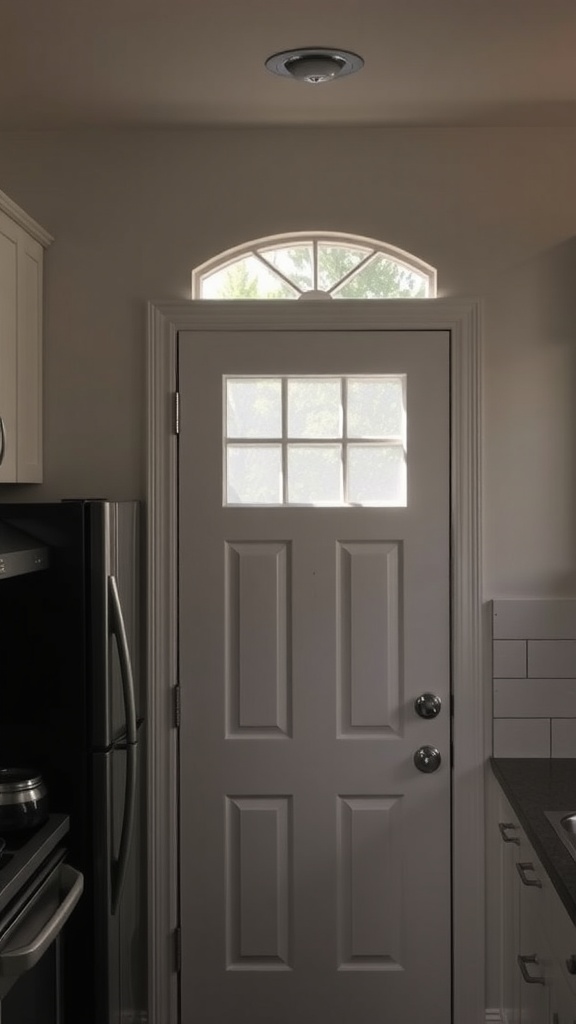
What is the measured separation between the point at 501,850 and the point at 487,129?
6.30ft

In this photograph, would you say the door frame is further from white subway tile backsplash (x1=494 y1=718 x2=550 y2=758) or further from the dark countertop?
the dark countertop

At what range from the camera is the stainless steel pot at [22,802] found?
2453 mm

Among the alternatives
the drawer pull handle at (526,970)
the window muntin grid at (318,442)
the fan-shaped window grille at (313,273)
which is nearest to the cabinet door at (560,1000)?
the drawer pull handle at (526,970)

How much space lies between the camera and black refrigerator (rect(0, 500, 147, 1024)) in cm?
266

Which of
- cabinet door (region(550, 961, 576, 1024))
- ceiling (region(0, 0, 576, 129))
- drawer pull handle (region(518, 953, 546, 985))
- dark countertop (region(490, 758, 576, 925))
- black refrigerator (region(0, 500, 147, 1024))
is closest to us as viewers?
cabinet door (region(550, 961, 576, 1024))

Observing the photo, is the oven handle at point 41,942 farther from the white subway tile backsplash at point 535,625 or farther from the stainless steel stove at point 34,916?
the white subway tile backsplash at point 535,625

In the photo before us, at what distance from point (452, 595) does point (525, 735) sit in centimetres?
42

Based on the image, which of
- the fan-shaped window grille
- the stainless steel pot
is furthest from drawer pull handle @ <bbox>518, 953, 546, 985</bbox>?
the fan-shaped window grille

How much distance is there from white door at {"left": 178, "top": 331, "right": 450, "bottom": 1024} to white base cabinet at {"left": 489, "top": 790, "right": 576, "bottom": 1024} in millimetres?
177

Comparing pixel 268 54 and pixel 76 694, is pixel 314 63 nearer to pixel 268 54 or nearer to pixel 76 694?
pixel 268 54

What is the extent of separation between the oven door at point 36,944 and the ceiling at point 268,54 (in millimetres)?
1753

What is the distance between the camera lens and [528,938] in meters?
2.57

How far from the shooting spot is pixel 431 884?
3.07 metres

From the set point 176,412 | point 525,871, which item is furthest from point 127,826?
point 176,412
